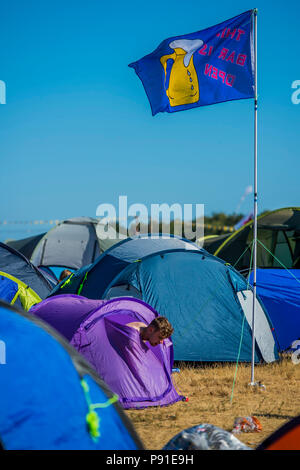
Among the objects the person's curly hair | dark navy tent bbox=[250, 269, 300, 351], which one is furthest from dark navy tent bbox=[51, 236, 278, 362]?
the person's curly hair

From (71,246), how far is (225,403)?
1050 cm

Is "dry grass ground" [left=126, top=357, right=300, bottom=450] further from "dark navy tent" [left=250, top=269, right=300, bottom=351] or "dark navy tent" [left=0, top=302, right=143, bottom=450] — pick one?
"dark navy tent" [left=0, top=302, right=143, bottom=450]

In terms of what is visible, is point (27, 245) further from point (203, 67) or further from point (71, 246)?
point (203, 67)

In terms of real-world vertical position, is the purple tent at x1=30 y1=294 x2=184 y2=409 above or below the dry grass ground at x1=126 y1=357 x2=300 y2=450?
above

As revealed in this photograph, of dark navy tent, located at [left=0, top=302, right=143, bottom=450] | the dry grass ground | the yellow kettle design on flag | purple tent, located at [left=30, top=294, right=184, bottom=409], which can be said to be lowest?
the dry grass ground

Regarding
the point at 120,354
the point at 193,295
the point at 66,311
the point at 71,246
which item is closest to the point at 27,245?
the point at 71,246

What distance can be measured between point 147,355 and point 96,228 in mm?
10501

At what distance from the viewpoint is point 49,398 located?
Answer: 9.32ft

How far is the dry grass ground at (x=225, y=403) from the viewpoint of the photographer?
5.26m

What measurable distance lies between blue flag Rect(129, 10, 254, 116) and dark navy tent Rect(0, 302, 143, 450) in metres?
4.57

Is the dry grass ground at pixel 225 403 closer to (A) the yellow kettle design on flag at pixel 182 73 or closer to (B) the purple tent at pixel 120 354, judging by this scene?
(B) the purple tent at pixel 120 354

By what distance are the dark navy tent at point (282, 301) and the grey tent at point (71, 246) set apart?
7499 millimetres

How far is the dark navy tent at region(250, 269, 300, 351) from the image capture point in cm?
841
